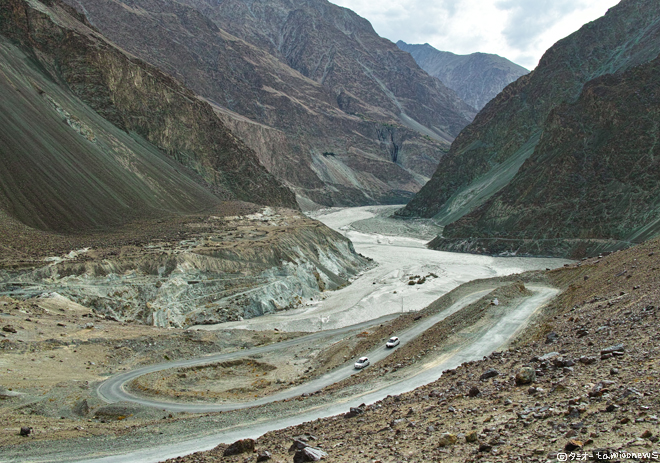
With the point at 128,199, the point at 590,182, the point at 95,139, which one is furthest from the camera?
the point at 590,182

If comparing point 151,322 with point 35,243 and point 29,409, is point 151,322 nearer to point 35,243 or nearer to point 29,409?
point 35,243

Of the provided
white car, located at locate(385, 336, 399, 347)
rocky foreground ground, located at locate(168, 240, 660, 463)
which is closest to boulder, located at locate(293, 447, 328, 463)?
rocky foreground ground, located at locate(168, 240, 660, 463)

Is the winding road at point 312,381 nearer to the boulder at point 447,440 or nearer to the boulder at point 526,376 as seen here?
the boulder at point 526,376

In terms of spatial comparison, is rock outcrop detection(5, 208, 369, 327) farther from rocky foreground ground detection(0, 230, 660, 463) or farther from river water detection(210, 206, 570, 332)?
rocky foreground ground detection(0, 230, 660, 463)

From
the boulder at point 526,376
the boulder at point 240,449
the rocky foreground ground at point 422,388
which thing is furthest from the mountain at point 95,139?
the boulder at point 526,376

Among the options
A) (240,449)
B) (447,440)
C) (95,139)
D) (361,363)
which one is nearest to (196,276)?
(361,363)

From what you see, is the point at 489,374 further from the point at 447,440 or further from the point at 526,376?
the point at 447,440
